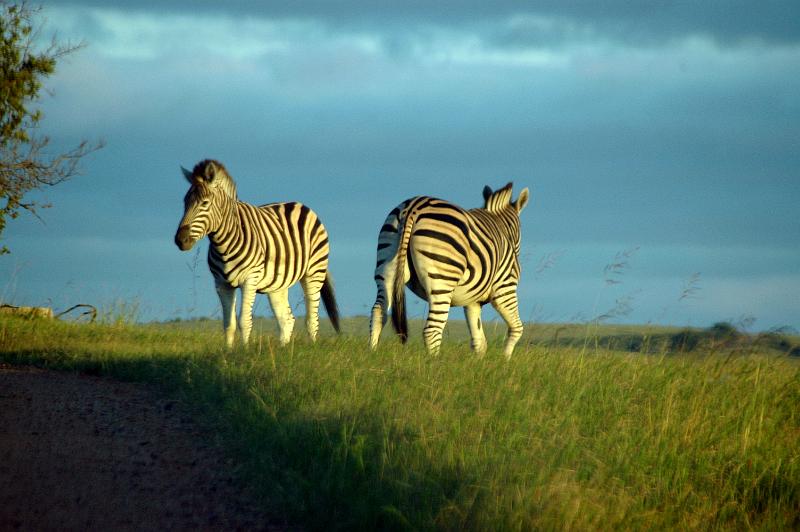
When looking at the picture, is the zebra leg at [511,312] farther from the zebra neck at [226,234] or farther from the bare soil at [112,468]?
the bare soil at [112,468]

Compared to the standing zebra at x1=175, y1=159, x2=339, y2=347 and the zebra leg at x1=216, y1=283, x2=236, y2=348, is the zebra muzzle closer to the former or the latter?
the standing zebra at x1=175, y1=159, x2=339, y2=347

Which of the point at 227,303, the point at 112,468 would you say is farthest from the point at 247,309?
the point at 112,468

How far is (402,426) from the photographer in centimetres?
648

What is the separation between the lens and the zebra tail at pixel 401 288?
1013 centimetres

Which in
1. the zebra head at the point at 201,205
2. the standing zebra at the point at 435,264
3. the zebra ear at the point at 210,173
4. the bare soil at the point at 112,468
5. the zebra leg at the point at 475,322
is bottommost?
the bare soil at the point at 112,468

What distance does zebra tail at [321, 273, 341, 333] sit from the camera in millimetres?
14961

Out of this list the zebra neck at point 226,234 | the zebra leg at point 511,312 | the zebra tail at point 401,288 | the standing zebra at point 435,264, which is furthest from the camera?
the zebra leg at point 511,312

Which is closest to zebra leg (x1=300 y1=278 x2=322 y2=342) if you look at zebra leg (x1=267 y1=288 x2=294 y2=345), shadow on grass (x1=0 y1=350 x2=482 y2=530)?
zebra leg (x1=267 y1=288 x2=294 y2=345)

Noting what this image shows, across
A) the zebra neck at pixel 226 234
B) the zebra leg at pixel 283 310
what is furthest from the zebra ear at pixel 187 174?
the zebra leg at pixel 283 310

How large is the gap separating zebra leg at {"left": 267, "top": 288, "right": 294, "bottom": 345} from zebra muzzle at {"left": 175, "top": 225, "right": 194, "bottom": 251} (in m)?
2.53

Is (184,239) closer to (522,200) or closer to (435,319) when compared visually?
(435,319)

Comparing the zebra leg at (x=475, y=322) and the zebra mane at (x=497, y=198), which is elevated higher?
the zebra mane at (x=497, y=198)

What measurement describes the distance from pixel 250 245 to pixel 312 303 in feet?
8.00

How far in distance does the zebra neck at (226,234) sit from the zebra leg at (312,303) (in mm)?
2608
